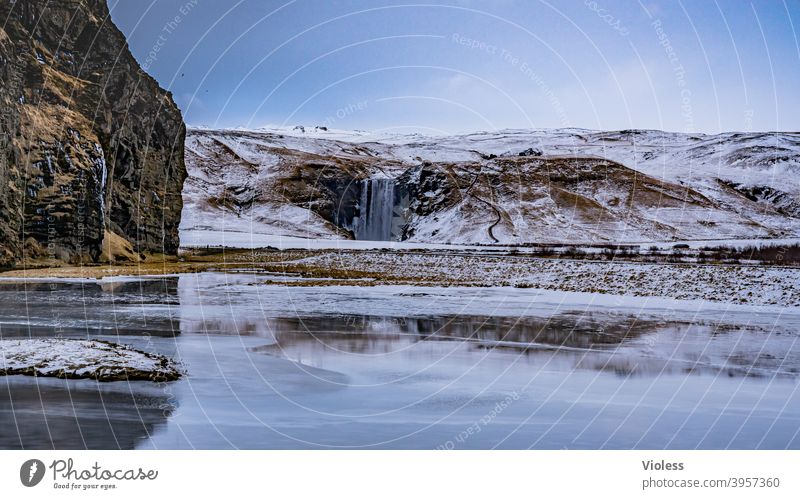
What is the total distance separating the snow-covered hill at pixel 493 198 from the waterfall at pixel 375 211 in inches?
6.2

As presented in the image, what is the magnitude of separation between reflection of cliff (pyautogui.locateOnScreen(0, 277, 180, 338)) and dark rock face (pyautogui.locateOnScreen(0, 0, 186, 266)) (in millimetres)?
6847

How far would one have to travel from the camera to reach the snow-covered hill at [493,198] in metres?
92.6

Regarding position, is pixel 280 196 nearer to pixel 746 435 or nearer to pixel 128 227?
pixel 128 227

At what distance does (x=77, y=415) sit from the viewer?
10758 mm

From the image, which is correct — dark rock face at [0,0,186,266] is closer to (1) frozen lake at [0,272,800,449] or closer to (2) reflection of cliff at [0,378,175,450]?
(1) frozen lake at [0,272,800,449]

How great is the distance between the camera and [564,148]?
173875 millimetres

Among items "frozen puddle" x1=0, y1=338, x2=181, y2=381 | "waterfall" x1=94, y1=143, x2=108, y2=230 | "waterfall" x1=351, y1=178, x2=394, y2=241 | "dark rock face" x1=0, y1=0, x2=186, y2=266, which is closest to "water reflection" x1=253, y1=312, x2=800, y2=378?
"frozen puddle" x1=0, y1=338, x2=181, y2=381

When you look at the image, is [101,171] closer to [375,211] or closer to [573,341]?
[573,341]

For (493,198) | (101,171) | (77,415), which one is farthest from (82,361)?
(493,198)

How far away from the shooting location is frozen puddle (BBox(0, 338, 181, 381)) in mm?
13242

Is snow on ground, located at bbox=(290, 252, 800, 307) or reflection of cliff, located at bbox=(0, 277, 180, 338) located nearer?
reflection of cliff, located at bbox=(0, 277, 180, 338)

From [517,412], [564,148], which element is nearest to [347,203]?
[564,148]
